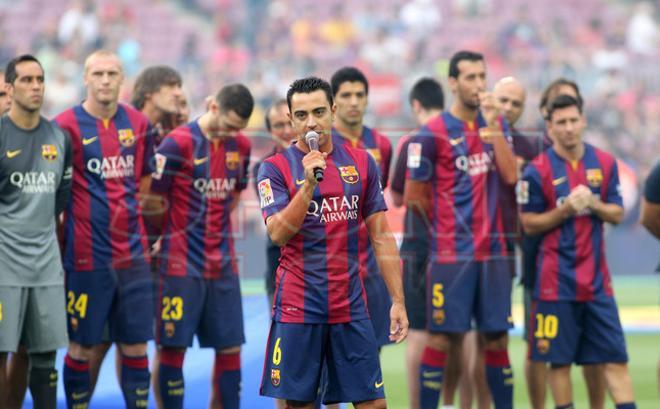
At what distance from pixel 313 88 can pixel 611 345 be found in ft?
9.15

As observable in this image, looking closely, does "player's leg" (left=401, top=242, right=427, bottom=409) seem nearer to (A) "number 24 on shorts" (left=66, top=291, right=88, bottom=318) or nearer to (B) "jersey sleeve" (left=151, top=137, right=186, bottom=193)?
(B) "jersey sleeve" (left=151, top=137, right=186, bottom=193)

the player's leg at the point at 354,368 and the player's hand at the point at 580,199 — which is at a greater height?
the player's hand at the point at 580,199

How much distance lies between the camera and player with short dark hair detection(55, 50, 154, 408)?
6906 mm

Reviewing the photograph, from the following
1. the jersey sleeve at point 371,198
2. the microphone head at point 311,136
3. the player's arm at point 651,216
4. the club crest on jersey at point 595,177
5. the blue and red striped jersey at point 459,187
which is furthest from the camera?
the blue and red striped jersey at point 459,187

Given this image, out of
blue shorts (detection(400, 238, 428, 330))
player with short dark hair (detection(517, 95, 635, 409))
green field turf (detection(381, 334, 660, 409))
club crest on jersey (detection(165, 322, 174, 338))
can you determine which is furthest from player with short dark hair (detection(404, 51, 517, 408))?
club crest on jersey (detection(165, 322, 174, 338))

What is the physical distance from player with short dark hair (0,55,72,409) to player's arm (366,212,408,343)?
225 cm

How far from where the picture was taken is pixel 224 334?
7148 mm

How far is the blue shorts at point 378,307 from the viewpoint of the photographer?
6887 millimetres

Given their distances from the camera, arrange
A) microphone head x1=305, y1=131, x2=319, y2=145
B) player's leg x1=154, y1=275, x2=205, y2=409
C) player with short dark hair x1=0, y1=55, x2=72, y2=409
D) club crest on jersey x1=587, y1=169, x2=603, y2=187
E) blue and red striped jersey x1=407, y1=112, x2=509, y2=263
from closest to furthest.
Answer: microphone head x1=305, y1=131, x2=319, y2=145
player with short dark hair x1=0, y1=55, x2=72, y2=409
club crest on jersey x1=587, y1=169, x2=603, y2=187
player's leg x1=154, y1=275, x2=205, y2=409
blue and red striped jersey x1=407, y1=112, x2=509, y2=263

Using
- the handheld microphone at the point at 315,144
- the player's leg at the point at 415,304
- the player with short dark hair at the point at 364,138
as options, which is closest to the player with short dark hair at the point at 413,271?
the player's leg at the point at 415,304

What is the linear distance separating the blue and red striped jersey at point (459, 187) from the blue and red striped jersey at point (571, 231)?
370 mm

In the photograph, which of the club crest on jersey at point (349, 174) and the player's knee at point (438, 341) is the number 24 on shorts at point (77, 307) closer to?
the player's knee at point (438, 341)

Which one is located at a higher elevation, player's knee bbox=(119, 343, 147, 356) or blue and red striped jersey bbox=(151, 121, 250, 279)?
blue and red striped jersey bbox=(151, 121, 250, 279)

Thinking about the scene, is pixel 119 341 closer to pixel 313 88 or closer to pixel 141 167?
pixel 141 167
